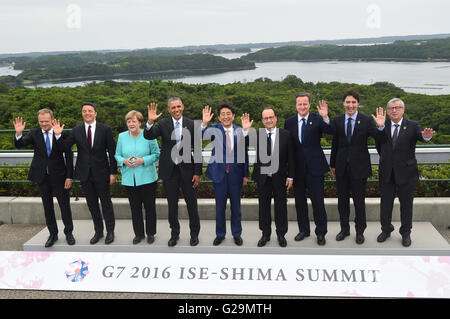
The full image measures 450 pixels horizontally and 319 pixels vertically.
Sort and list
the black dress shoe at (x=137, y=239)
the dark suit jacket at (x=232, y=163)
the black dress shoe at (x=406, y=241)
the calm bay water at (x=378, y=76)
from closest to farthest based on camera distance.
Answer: the dark suit jacket at (x=232, y=163), the black dress shoe at (x=406, y=241), the black dress shoe at (x=137, y=239), the calm bay water at (x=378, y=76)

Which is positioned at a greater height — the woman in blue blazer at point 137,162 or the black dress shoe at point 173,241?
the woman in blue blazer at point 137,162

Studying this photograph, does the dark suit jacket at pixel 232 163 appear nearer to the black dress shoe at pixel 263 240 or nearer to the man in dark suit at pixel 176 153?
→ the man in dark suit at pixel 176 153

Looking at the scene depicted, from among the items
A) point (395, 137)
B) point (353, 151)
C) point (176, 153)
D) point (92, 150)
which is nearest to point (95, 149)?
point (92, 150)

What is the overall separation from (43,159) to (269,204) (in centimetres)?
293

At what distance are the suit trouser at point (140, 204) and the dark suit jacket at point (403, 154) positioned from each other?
2914 millimetres

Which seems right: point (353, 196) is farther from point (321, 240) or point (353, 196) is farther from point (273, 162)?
point (273, 162)

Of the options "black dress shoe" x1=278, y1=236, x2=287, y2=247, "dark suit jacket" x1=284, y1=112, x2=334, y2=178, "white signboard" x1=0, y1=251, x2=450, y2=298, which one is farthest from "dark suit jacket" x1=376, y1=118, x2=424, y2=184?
"black dress shoe" x1=278, y1=236, x2=287, y2=247

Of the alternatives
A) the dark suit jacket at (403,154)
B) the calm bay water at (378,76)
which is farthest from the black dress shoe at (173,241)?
the calm bay water at (378,76)

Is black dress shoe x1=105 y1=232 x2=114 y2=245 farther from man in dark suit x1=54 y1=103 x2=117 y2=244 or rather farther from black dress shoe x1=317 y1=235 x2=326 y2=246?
black dress shoe x1=317 y1=235 x2=326 y2=246

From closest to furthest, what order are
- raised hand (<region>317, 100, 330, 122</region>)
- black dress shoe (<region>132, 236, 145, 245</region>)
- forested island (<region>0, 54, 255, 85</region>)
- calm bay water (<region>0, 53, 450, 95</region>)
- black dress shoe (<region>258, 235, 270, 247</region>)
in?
1. raised hand (<region>317, 100, 330, 122</region>)
2. black dress shoe (<region>258, 235, 270, 247</region>)
3. black dress shoe (<region>132, 236, 145, 245</region>)
4. calm bay water (<region>0, 53, 450, 95</region>)
5. forested island (<region>0, 54, 255, 85</region>)

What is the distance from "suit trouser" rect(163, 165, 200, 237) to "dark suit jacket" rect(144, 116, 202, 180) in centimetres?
7

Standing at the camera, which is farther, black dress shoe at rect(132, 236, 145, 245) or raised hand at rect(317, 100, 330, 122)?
black dress shoe at rect(132, 236, 145, 245)

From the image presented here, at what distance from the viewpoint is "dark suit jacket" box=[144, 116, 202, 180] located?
15.7 ft

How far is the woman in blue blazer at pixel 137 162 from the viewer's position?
4875 millimetres
